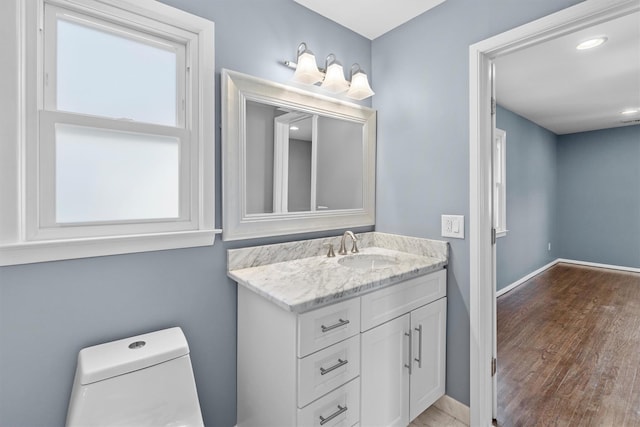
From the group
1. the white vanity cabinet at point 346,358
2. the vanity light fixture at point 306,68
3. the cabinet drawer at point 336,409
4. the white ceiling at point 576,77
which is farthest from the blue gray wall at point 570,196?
the cabinet drawer at point 336,409

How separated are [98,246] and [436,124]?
5.91 ft

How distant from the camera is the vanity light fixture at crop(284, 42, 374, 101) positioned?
166 cm

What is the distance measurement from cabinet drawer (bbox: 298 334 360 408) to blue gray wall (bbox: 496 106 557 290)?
3.18 m

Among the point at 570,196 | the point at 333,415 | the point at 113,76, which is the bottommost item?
the point at 333,415

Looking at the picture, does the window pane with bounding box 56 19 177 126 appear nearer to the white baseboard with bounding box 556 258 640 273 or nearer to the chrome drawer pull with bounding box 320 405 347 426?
the chrome drawer pull with bounding box 320 405 347 426

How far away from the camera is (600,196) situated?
528cm

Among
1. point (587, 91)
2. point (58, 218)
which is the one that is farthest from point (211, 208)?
point (587, 91)

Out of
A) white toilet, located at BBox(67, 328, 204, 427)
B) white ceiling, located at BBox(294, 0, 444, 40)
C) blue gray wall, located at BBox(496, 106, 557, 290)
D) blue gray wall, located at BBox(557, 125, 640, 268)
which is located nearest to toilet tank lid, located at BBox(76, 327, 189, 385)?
white toilet, located at BBox(67, 328, 204, 427)

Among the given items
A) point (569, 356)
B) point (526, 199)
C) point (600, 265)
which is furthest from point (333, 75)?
point (600, 265)

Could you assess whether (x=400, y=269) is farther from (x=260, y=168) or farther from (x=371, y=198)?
(x=260, y=168)

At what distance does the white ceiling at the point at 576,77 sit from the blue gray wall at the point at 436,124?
57 centimetres

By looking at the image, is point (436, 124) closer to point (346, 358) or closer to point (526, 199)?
point (346, 358)

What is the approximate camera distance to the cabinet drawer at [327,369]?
114 centimetres

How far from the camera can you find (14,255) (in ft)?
3.53
